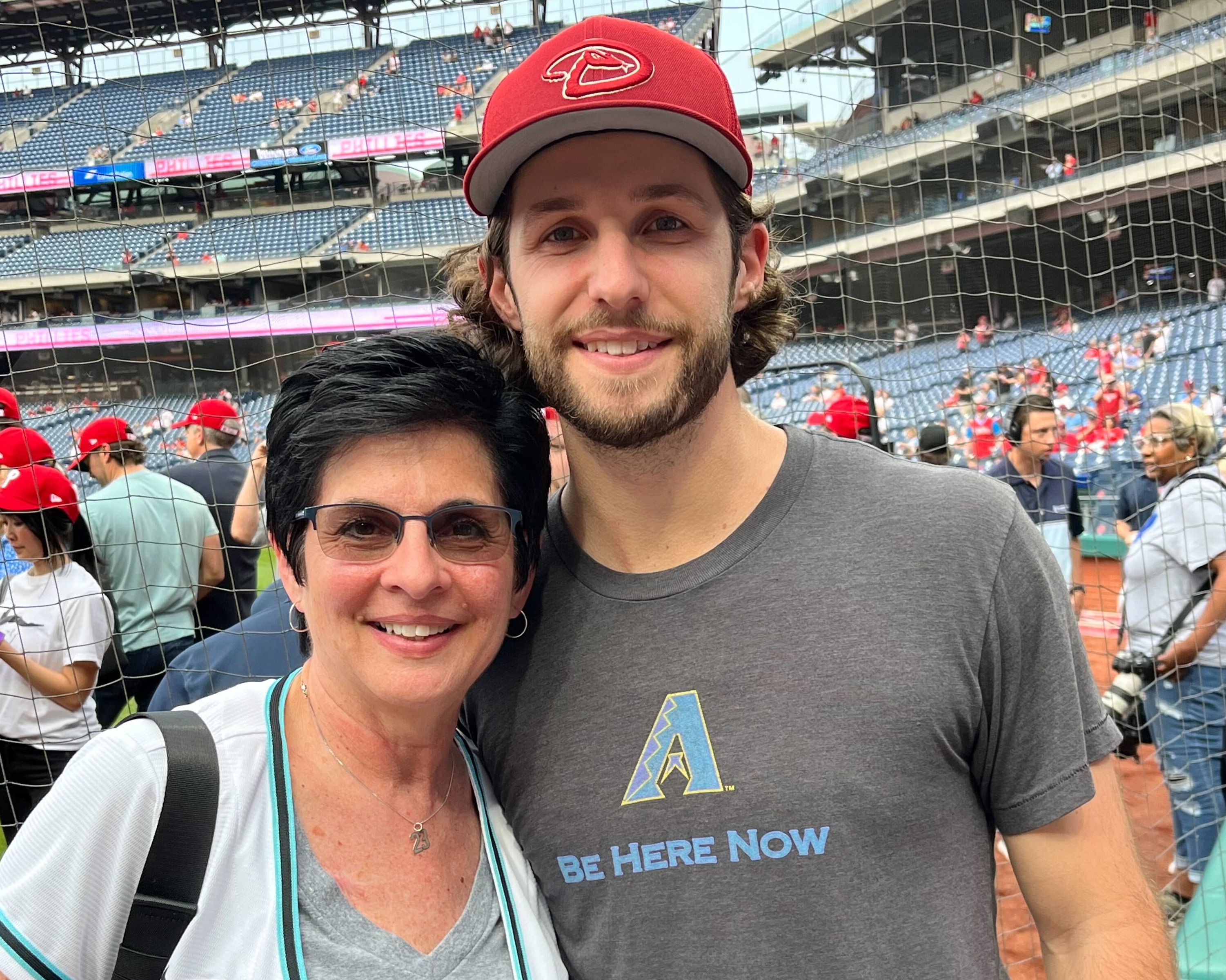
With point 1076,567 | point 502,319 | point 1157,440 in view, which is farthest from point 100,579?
point 1076,567

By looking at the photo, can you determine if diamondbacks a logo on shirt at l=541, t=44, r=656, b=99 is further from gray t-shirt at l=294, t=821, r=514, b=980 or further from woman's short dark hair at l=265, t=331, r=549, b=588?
gray t-shirt at l=294, t=821, r=514, b=980

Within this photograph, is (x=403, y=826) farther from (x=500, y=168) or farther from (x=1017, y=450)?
(x=1017, y=450)

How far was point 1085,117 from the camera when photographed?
29.8 feet

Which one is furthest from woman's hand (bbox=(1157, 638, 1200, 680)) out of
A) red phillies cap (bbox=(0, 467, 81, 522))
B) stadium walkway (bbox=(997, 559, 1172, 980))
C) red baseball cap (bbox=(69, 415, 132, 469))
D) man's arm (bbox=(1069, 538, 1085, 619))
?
red baseball cap (bbox=(69, 415, 132, 469))

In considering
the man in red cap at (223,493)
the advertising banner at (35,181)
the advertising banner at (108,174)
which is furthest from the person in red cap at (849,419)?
the advertising banner at (35,181)

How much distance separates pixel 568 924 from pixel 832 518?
1.77 feet

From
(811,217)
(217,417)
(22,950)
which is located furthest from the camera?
(811,217)

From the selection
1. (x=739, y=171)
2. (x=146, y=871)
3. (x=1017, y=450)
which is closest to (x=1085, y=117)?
(x=1017, y=450)

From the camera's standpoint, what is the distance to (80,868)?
2.98ft

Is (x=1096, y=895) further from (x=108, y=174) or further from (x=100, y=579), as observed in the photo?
(x=108, y=174)

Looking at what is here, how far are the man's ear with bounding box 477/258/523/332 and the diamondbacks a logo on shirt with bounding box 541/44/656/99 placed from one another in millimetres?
253

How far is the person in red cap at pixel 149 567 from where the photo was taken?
3.42 m

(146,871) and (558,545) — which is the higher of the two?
(558,545)

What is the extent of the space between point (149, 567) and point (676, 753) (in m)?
3.03
